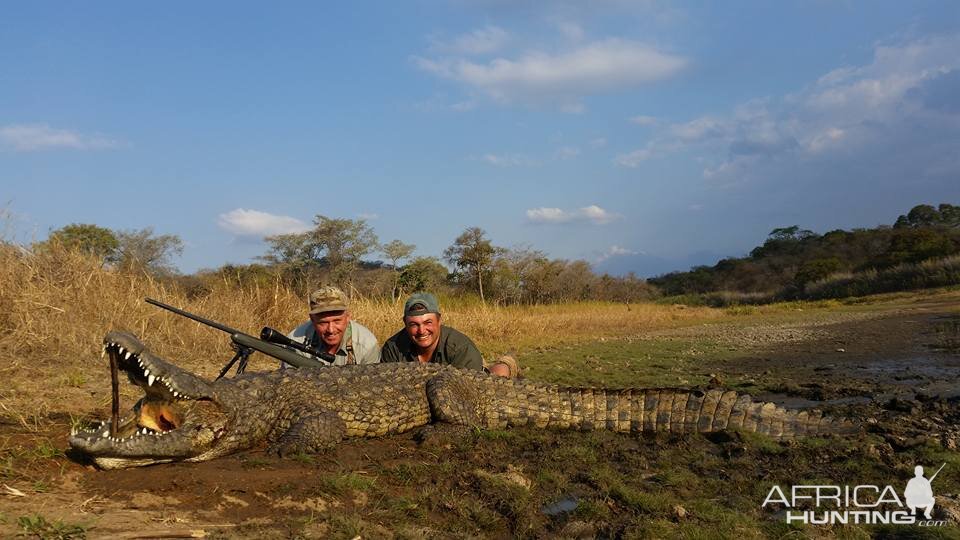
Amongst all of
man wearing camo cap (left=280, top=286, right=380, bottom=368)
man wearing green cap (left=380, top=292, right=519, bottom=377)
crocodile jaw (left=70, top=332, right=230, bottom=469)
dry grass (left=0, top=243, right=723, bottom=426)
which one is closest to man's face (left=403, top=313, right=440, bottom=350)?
man wearing green cap (left=380, top=292, right=519, bottom=377)

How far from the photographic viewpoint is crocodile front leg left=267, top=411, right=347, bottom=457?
416cm

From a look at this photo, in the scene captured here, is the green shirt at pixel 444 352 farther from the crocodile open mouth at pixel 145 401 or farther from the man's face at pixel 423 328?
the crocodile open mouth at pixel 145 401

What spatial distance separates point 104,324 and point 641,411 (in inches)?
285

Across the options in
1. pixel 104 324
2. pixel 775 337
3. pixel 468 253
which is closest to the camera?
pixel 104 324

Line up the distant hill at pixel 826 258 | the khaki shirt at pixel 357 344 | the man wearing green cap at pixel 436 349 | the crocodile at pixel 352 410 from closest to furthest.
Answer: the crocodile at pixel 352 410 < the man wearing green cap at pixel 436 349 < the khaki shirt at pixel 357 344 < the distant hill at pixel 826 258

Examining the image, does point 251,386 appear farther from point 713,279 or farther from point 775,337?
point 713,279

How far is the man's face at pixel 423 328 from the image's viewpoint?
576 cm

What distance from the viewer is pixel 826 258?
4112 cm

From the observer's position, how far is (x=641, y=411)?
5246 mm

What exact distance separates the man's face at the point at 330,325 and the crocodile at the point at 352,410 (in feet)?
2.91

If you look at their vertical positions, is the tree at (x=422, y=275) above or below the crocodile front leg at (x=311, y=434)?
above

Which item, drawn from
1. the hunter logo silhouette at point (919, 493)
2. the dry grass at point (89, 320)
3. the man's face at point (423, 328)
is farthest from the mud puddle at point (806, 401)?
the dry grass at point (89, 320)

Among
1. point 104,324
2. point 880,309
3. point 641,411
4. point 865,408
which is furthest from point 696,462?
point 880,309

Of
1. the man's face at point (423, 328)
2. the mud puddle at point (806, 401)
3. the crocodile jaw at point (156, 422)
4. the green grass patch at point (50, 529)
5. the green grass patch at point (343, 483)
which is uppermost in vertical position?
the man's face at point (423, 328)
